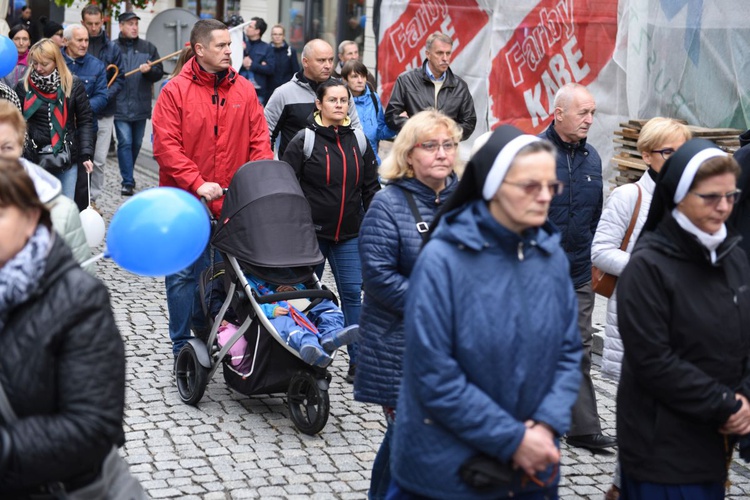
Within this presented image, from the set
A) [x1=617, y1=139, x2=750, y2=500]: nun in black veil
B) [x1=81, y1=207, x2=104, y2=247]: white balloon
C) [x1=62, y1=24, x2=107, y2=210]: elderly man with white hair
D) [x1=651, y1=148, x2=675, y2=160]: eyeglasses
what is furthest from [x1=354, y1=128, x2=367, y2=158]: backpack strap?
[x1=62, y1=24, x2=107, y2=210]: elderly man with white hair

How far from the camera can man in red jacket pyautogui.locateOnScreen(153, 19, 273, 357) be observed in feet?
23.7

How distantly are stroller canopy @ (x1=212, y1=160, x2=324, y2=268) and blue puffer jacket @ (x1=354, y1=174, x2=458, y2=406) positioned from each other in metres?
1.59

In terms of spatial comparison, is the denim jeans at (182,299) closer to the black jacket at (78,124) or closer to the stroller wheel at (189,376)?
the stroller wheel at (189,376)

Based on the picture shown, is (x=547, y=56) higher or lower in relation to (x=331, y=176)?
higher

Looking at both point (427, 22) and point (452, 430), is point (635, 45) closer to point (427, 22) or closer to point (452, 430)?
point (427, 22)

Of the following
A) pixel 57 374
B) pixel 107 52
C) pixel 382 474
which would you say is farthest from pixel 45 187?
pixel 107 52

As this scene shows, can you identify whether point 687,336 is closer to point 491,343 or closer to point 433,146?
point 491,343

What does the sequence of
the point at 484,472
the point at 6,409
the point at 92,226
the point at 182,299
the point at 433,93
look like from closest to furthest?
the point at 6,409
the point at 484,472
the point at 92,226
the point at 182,299
the point at 433,93

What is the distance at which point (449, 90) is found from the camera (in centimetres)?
1002

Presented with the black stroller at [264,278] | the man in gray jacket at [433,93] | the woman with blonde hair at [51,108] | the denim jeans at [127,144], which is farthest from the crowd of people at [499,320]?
the denim jeans at [127,144]

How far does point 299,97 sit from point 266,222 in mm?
2341

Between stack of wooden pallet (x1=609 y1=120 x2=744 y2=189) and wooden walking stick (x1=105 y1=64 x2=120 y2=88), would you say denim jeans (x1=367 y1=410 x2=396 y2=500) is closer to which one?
stack of wooden pallet (x1=609 y1=120 x2=744 y2=189)

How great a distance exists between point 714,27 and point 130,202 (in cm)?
697

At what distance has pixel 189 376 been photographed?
22.1ft
